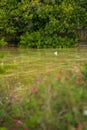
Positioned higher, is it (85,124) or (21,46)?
(85,124)

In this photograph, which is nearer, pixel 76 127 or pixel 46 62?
pixel 76 127

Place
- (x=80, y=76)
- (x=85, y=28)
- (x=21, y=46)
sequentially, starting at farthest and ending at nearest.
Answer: (x=85, y=28)
(x=21, y=46)
(x=80, y=76)

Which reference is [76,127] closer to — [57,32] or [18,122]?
[18,122]

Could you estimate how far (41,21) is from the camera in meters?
20.6

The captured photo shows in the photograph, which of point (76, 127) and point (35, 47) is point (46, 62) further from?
point (76, 127)

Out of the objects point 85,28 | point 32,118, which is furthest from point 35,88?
point 85,28

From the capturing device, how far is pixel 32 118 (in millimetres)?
2744

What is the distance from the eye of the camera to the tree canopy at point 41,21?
19875mm

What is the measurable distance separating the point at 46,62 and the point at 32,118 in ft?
33.8

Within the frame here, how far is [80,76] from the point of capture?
3176 millimetres

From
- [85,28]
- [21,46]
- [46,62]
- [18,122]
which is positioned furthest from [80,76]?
[85,28]

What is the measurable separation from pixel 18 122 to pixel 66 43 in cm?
1687

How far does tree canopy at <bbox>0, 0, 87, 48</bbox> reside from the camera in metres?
19.9

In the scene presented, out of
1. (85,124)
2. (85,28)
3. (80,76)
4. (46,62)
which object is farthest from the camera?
(85,28)
